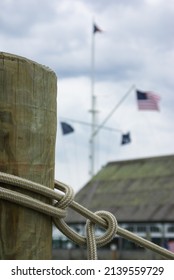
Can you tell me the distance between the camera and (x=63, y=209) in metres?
2.66

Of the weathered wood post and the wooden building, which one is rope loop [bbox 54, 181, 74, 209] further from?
the wooden building

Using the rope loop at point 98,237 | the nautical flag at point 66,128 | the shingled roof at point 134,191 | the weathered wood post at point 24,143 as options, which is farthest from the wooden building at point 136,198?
the weathered wood post at point 24,143

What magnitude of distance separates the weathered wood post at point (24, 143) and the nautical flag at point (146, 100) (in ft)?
98.1

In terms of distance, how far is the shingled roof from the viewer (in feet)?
110

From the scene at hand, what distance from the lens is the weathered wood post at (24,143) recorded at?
2.54 m

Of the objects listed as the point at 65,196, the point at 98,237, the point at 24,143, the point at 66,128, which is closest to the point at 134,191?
the point at 66,128

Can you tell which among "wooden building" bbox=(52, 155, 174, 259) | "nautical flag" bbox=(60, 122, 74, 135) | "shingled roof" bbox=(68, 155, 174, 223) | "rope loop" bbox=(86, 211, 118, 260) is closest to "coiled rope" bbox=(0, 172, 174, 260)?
"rope loop" bbox=(86, 211, 118, 260)

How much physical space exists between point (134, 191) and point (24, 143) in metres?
35.1

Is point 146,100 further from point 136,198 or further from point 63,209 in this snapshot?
point 63,209

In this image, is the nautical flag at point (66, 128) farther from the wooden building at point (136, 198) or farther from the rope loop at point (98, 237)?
the rope loop at point (98, 237)

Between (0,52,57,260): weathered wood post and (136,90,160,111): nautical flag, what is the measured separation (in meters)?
29.9

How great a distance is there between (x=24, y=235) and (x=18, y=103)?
547mm
